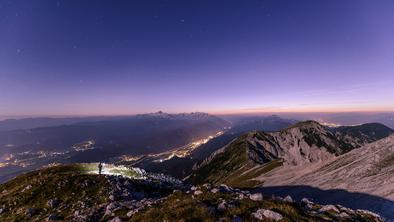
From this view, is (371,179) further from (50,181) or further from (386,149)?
(50,181)

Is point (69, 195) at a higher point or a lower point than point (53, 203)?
lower

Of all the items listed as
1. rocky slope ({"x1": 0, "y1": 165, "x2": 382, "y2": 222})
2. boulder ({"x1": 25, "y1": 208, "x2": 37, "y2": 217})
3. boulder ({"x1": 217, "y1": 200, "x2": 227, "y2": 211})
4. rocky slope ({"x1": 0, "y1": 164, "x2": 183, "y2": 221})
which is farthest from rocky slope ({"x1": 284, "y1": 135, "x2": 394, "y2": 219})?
boulder ({"x1": 25, "y1": 208, "x2": 37, "y2": 217})

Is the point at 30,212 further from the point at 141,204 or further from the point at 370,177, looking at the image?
the point at 370,177

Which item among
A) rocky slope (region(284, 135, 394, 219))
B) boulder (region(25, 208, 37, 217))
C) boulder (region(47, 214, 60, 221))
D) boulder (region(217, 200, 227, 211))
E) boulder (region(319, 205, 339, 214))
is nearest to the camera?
boulder (region(217, 200, 227, 211))

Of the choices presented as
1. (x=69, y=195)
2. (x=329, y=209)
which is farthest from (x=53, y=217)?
(x=329, y=209)

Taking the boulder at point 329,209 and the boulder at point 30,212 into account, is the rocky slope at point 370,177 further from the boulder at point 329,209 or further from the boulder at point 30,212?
the boulder at point 30,212

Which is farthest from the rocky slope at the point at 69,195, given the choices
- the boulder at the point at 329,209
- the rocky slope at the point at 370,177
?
the rocky slope at the point at 370,177

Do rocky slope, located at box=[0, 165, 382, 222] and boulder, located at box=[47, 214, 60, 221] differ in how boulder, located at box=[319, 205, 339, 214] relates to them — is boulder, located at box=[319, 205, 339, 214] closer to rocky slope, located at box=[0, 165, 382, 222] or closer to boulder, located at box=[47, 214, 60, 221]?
rocky slope, located at box=[0, 165, 382, 222]

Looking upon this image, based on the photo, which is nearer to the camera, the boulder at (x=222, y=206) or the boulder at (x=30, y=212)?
the boulder at (x=222, y=206)

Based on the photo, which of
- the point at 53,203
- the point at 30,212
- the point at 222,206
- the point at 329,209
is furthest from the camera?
the point at 53,203

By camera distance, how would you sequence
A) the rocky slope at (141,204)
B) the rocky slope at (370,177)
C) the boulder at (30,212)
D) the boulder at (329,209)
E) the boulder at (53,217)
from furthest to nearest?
the rocky slope at (370,177)
the boulder at (30,212)
the boulder at (53,217)
the boulder at (329,209)
the rocky slope at (141,204)

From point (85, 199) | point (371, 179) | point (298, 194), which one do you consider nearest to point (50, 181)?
point (85, 199)
